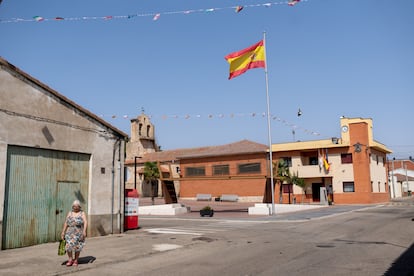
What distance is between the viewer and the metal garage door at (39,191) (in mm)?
11703

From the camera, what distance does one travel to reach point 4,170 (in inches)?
448

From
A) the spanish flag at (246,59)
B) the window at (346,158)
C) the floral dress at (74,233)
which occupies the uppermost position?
the spanish flag at (246,59)

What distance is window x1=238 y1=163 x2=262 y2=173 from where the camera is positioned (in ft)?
171

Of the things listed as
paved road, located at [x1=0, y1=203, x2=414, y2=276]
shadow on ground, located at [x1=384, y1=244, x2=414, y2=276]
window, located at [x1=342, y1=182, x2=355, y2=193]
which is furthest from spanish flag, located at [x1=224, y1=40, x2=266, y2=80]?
window, located at [x1=342, y1=182, x2=355, y2=193]

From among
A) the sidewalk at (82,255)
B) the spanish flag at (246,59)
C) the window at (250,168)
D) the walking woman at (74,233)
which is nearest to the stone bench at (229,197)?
the window at (250,168)

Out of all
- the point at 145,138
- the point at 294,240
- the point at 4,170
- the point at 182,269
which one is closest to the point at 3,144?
the point at 4,170

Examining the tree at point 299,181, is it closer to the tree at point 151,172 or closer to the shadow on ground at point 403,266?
the tree at point 151,172

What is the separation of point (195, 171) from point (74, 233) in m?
49.4

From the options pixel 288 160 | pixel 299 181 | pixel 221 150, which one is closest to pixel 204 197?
pixel 221 150

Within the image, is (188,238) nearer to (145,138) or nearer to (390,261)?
(390,261)

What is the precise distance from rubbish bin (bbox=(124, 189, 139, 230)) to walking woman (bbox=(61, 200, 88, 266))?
24.9 feet

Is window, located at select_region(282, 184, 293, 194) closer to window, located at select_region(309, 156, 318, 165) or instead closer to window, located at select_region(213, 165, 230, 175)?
window, located at select_region(309, 156, 318, 165)

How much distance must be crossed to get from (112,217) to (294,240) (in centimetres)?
718

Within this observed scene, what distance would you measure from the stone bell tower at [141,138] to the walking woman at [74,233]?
67344 millimetres
